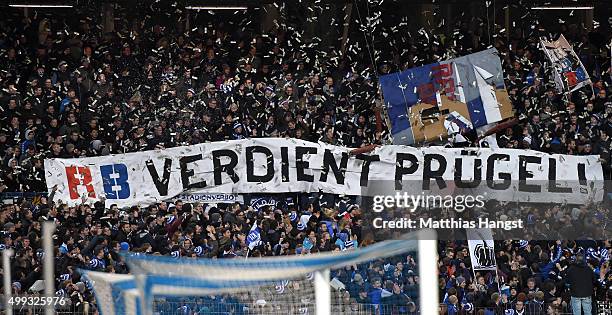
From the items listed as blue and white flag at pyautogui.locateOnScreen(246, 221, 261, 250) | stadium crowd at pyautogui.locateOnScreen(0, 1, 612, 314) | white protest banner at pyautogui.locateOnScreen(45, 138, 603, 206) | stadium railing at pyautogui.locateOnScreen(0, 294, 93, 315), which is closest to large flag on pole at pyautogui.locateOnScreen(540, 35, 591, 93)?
stadium crowd at pyautogui.locateOnScreen(0, 1, 612, 314)

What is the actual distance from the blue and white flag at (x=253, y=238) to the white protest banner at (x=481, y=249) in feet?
10.9

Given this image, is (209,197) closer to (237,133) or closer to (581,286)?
(237,133)

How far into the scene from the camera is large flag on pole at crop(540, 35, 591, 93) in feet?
70.4

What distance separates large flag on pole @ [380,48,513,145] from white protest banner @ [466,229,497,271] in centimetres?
226

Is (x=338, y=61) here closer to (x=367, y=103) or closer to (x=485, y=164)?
(x=367, y=103)

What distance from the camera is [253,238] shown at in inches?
723

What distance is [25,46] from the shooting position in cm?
2117

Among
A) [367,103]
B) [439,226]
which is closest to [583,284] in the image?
[439,226]

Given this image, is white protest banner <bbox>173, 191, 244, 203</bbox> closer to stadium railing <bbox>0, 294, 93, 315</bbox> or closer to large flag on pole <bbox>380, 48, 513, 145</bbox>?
large flag on pole <bbox>380, 48, 513, 145</bbox>

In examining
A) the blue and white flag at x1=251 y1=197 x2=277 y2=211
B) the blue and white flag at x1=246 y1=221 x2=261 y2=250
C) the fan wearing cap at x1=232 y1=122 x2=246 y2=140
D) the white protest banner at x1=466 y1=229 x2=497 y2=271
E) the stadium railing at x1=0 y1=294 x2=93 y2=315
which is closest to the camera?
the stadium railing at x1=0 y1=294 x2=93 y2=315

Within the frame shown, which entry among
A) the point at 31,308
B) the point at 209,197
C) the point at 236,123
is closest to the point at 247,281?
the point at 31,308

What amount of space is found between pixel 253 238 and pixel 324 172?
1.93 m

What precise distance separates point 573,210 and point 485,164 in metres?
1.59

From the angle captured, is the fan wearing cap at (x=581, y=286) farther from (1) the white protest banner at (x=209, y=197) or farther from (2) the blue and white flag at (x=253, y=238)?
(1) the white protest banner at (x=209, y=197)
